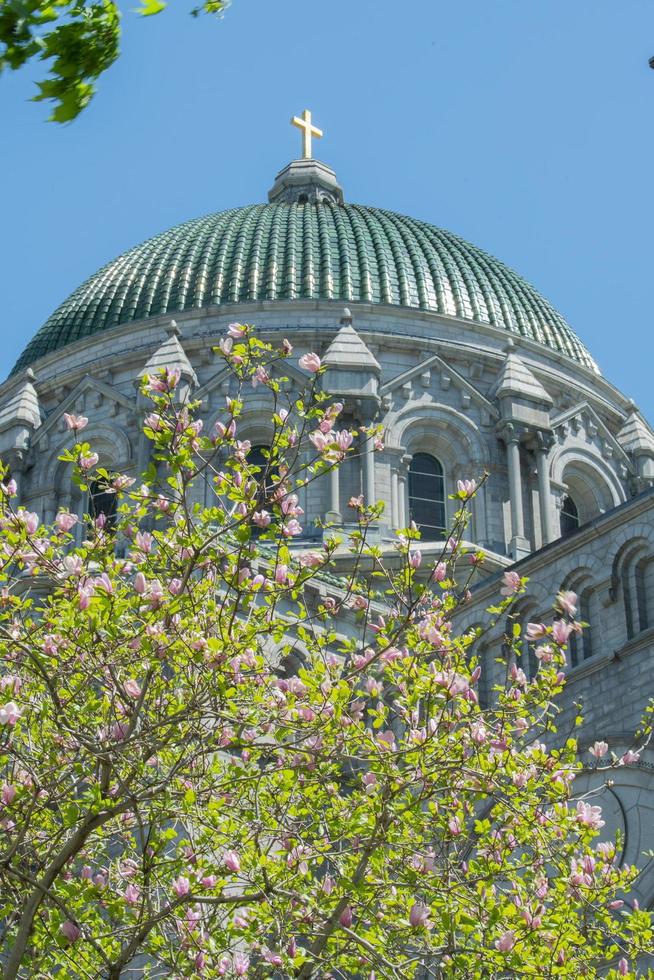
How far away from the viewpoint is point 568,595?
1505cm

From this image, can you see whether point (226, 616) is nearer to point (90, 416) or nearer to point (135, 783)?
point (135, 783)

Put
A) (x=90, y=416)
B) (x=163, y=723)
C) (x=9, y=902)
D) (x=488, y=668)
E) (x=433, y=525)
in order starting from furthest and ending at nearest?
(x=90, y=416) → (x=433, y=525) → (x=488, y=668) → (x=9, y=902) → (x=163, y=723)

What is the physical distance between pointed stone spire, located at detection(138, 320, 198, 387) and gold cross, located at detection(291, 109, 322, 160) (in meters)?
11.2

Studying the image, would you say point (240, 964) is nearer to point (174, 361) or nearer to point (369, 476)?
point (369, 476)

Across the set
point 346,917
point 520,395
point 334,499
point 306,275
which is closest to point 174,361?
point 306,275

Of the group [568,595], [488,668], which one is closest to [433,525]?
[488,668]

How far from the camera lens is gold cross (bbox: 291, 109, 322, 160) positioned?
48.5 metres

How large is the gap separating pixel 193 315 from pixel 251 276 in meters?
1.93

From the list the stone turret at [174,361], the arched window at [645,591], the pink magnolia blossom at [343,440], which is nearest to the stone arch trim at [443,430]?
the stone turret at [174,361]

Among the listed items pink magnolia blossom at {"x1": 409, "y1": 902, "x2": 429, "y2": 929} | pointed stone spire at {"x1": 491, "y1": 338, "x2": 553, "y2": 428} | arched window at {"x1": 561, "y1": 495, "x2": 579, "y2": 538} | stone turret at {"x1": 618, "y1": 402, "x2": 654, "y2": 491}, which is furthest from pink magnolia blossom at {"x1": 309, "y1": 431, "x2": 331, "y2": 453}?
stone turret at {"x1": 618, "y1": 402, "x2": 654, "y2": 491}

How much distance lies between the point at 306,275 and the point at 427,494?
22.0ft

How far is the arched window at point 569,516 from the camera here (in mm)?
39188

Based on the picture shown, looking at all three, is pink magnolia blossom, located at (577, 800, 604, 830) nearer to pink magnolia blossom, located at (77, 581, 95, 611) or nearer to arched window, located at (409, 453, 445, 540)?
pink magnolia blossom, located at (77, 581, 95, 611)

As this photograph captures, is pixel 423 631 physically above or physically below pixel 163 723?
above
